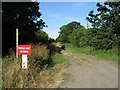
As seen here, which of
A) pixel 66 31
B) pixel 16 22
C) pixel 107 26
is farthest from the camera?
pixel 66 31

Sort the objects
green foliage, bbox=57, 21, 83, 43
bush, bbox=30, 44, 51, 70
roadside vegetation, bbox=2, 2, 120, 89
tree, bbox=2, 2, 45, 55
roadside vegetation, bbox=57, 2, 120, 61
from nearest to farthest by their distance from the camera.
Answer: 1. bush, bbox=30, 44, 51, 70
2. roadside vegetation, bbox=2, 2, 120, 89
3. tree, bbox=2, 2, 45, 55
4. roadside vegetation, bbox=57, 2, 120, 61
5. green foliage, bbox=57, 21, 83, 43

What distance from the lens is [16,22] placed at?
24.3 meters

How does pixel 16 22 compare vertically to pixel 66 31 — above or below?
below

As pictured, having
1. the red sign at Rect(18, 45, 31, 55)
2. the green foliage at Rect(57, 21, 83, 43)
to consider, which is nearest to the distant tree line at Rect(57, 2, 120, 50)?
the red sign at Rect(18, 45, 31, 55)

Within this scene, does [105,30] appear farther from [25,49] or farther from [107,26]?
[25,49]

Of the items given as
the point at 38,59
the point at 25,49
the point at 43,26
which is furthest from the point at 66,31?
the point at 25,49

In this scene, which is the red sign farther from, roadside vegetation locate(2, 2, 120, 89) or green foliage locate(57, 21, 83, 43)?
green foliage locate(57, 21, 83, 43)

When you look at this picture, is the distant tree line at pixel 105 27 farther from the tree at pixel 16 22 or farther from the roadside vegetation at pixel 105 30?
the tree at pixel 16 22

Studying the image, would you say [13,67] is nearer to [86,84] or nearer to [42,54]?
[86,84]

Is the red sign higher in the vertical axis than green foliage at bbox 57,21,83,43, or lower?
lower

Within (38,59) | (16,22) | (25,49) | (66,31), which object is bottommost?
(38,59)

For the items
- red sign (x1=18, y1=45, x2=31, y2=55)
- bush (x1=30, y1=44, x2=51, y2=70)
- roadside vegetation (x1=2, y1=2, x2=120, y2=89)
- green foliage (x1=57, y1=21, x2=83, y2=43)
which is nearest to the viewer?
red sign (x1=18, y1=45, x2=31, y2=55)

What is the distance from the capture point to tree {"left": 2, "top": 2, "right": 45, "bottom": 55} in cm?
2367

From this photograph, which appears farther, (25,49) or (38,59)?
(38,59)
